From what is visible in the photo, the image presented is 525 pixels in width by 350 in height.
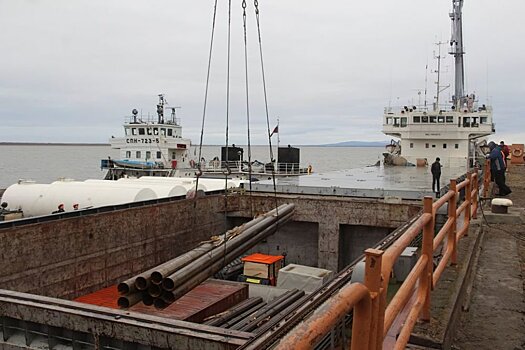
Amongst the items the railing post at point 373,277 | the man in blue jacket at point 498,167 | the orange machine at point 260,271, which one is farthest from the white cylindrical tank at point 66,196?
the railing post at point 373,277

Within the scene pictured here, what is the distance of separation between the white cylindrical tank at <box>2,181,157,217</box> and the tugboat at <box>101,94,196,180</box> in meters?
21.3

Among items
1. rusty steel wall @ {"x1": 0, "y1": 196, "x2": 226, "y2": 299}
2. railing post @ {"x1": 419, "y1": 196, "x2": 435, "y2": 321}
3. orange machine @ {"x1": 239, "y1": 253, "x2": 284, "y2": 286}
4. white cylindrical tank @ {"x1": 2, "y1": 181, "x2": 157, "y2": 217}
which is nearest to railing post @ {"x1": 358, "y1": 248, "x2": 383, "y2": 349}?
railing post @ {"x1": 419, "y1": 196, "x2": 435, "y2": 321}

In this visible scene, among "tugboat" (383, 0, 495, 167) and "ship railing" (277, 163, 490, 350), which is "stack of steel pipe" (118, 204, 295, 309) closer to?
"ship railing" (277, 163, 490, 350)

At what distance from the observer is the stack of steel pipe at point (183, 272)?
703 centimetres

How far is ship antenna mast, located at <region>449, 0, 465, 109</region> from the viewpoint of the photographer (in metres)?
40.9

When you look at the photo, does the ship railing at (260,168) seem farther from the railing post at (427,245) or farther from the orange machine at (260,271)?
the railing post at (427,245)

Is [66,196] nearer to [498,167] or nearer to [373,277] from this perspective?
[498,167]

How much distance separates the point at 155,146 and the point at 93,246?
31.3 meters

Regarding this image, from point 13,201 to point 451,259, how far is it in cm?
1819

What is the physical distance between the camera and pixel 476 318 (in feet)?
16.8

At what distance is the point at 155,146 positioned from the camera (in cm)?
4347

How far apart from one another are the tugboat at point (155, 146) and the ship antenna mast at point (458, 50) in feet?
83.1

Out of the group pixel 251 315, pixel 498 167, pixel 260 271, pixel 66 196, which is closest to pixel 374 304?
pixel 251 315

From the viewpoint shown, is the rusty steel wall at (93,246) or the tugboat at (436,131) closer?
the rusty steel wall at (93,246)
